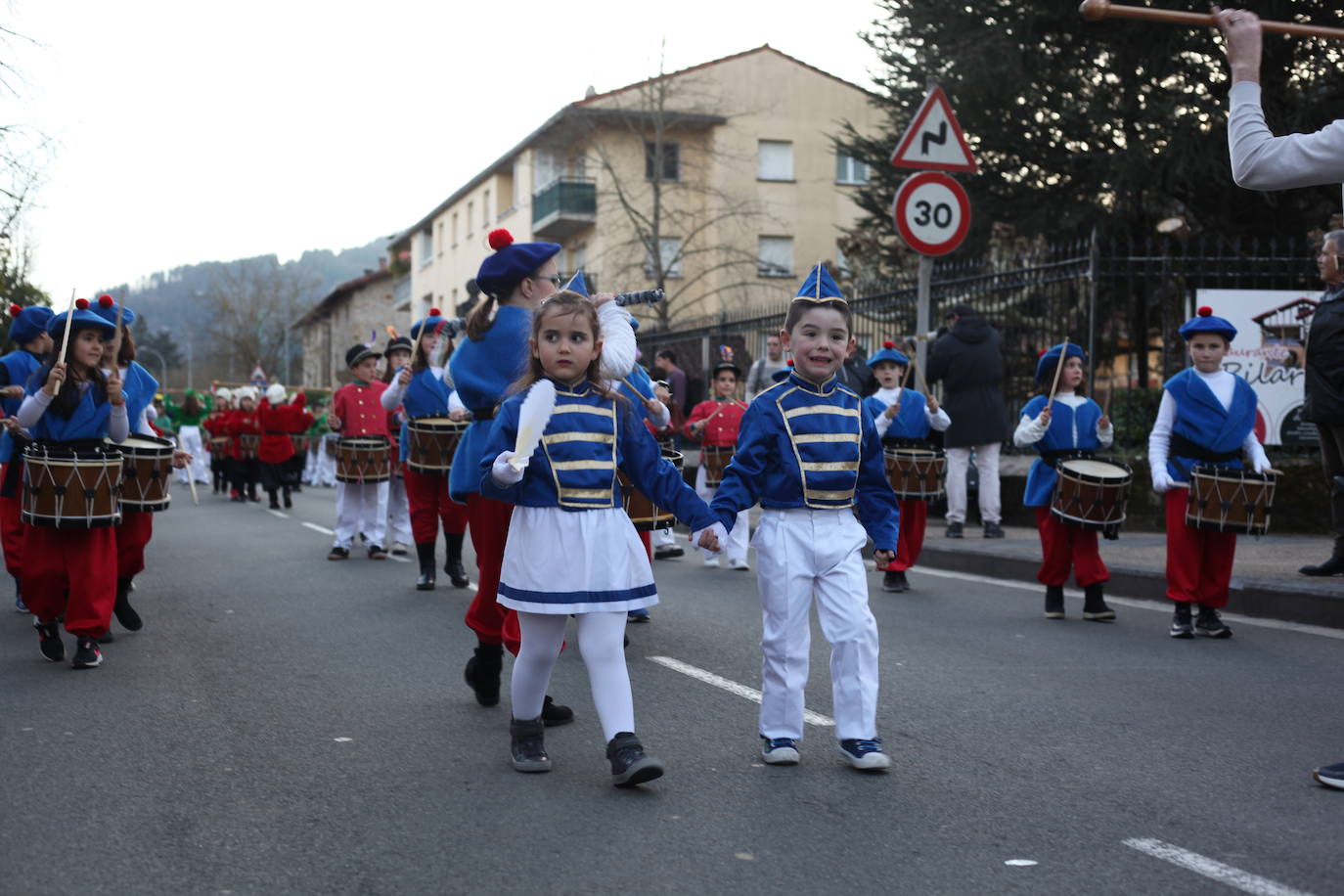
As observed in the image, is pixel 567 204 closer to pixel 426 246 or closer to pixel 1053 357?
pixel 426 246

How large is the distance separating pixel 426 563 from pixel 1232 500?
5.88 meters

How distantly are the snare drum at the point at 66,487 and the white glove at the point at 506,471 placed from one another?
11.3ft

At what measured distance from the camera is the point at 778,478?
17.6ft

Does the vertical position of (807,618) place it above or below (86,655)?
above

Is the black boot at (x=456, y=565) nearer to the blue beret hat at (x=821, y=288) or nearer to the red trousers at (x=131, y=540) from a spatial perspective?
the red trousers at (x=131, y=540)

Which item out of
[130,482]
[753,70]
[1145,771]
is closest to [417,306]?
[753,70]

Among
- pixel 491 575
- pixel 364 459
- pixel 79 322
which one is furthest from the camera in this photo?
pixel 364 459

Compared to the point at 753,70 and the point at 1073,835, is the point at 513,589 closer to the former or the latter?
the point at 1073,835

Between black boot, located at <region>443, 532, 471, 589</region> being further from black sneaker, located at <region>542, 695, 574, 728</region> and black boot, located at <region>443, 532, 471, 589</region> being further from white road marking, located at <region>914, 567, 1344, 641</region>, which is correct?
black sneaker, located at <region>542, 695, 574, 728</region>

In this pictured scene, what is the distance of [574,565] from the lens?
490cm

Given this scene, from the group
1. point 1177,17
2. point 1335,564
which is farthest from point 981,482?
point 1177,17

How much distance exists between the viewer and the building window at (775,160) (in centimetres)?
4497

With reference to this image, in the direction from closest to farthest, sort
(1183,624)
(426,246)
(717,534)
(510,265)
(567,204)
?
1. (717,534)
2. (510,265)
3. (1183,624)
4. (567,204)
5. (426,246)

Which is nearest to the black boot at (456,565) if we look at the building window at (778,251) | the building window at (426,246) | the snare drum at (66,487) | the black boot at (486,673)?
the snare drum at (66,487)
